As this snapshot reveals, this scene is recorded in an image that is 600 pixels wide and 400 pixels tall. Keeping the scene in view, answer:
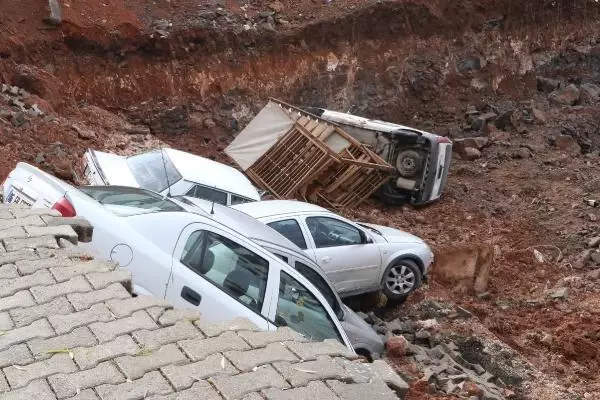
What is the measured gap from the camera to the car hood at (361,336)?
7.50 metres

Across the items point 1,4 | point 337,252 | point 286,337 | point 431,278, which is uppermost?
point 1,4

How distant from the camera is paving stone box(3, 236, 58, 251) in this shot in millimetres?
4840

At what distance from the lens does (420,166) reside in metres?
15.2

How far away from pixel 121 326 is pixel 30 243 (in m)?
1.26

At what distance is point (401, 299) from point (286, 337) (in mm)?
6737

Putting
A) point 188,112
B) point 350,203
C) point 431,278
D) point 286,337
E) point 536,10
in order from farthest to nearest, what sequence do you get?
point 536,10, point 188,112, point 350,203, point 431,278, point 286,337

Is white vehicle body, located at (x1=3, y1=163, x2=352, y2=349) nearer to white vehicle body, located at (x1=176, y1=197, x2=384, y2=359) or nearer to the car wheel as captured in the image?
white vehicle body, located at (x1=176, y1=197, x2=384, y2=359)

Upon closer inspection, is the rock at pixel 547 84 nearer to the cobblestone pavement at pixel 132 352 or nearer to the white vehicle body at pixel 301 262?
the white vehicle body at pixel 301 262

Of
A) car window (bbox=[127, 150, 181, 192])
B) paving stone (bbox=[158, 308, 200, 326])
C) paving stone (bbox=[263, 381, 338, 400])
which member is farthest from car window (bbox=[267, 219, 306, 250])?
paving stone (bbox=[263, 381, 338, 400])

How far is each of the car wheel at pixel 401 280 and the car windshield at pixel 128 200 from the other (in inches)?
172

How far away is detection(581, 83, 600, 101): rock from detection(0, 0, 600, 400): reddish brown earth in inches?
10.0

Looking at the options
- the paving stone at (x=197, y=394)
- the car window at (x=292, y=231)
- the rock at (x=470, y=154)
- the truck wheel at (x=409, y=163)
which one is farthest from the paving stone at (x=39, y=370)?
the rock at (x=470, y=154)

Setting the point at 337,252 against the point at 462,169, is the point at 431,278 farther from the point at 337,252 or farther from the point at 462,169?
the point at 462,169

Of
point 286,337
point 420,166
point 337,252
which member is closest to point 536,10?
point 420,166
